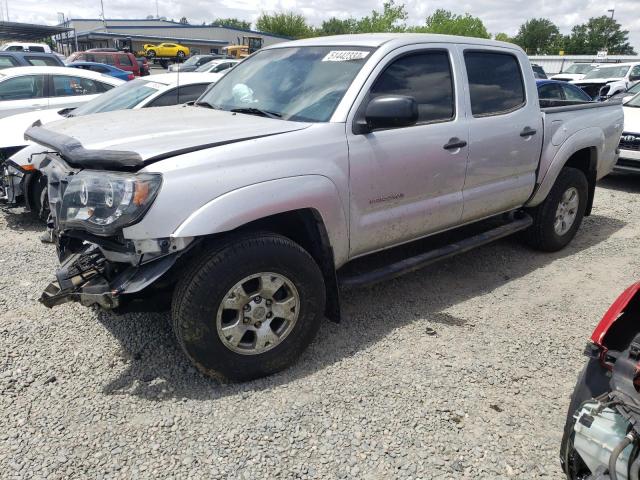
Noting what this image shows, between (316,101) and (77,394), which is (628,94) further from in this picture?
(77,394)

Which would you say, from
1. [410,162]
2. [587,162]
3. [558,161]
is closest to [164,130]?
[410,162]

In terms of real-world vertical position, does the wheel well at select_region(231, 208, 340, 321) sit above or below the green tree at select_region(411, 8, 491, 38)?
below

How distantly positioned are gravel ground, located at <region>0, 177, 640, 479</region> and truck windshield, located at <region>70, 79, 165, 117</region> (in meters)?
2.41

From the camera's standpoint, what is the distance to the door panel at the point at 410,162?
129 inches

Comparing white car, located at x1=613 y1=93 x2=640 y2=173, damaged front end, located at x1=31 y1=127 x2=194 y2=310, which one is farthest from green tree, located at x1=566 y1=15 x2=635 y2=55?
damaged front end, located at x1=31 y1=127 x2=194 y2=310

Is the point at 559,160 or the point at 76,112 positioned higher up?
the point at 76,112

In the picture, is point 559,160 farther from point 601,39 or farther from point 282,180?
point 601,39

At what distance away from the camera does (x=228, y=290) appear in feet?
9.05

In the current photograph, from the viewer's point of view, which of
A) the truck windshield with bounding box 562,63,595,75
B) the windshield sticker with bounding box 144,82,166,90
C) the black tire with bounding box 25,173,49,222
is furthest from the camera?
the truck windshield with bounding box 562,63,595,75

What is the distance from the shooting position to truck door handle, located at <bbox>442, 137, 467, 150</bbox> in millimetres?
3688

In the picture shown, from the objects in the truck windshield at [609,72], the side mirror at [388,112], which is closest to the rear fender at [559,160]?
the side mirror at [388,112]

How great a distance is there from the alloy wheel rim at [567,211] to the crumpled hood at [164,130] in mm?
3155

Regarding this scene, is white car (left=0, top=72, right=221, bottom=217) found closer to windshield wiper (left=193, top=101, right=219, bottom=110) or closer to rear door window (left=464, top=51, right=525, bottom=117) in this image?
windshield wiper (left=193, top=101, right=219, bottom=110)

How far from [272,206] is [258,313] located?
23.5 inches
